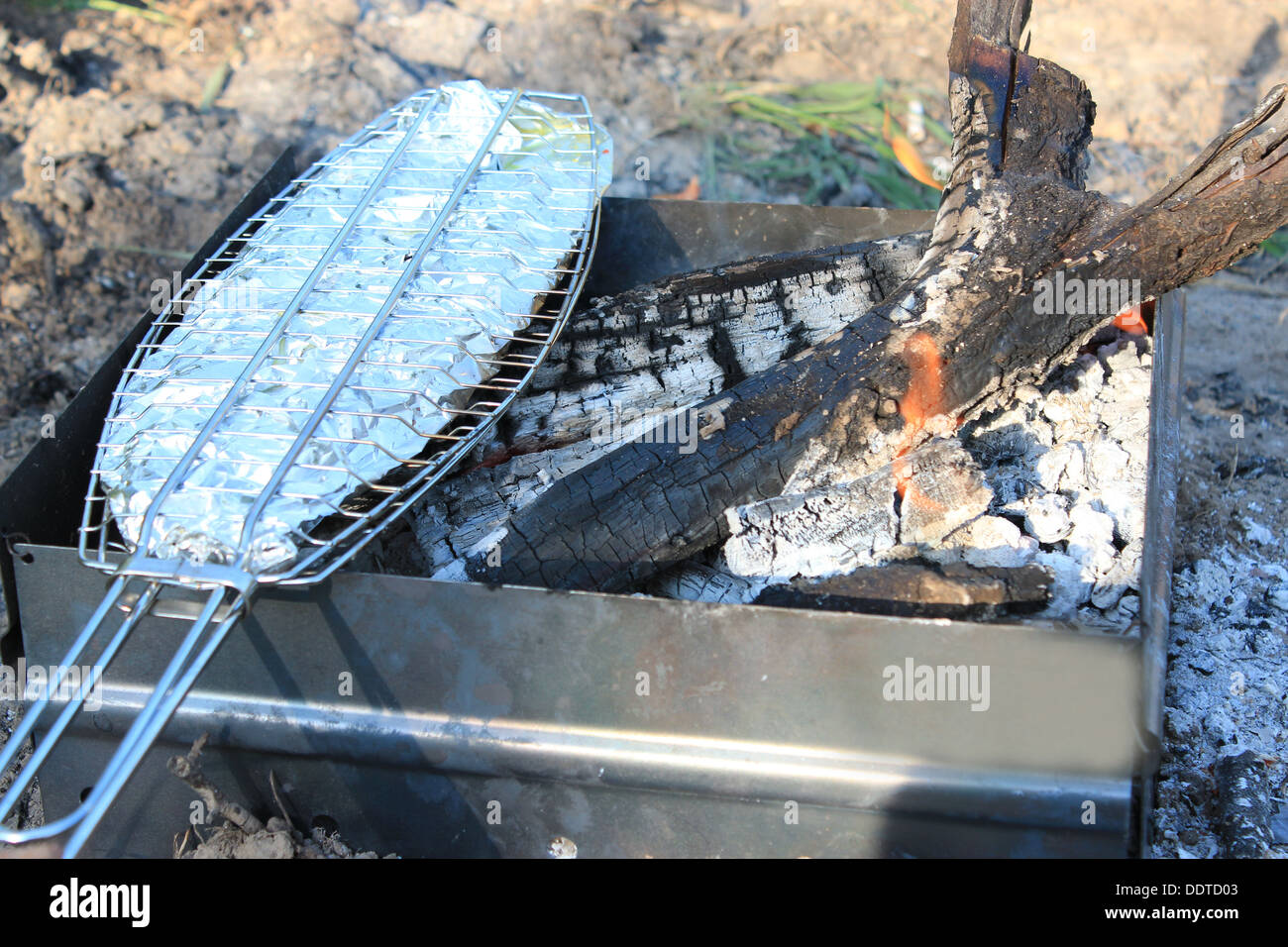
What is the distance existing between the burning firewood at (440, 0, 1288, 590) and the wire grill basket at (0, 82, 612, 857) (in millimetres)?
289

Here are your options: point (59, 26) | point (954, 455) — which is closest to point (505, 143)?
point (954, 455)

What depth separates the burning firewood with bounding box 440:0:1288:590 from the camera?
199 cm

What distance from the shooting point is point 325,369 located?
2.06m

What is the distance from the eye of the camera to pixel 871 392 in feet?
6.88

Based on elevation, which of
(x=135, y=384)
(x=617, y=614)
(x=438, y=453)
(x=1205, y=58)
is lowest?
(x=617, y=614)

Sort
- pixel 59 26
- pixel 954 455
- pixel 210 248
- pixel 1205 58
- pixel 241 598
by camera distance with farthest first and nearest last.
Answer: pixel 1205 58 → pixel 59 26 → pixel 210 248 → pixel 954 455 → pixel 241 598

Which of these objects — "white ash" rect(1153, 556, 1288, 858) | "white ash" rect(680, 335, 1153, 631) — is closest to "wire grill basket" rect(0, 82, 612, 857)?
"white ash" rect(680, 335, 1153, 631)

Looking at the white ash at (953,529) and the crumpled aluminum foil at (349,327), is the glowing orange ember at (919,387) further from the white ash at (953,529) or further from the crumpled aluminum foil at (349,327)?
the crumpled aluminum foil at (349,327)

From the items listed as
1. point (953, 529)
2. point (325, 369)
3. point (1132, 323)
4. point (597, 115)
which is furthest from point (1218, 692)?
point (597, 115)

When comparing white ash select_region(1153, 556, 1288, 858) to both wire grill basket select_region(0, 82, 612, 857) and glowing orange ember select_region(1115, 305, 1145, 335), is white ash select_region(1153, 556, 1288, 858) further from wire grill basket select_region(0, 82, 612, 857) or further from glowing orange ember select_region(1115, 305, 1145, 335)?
wire grill basket select_region(0, 82, 612, 857)

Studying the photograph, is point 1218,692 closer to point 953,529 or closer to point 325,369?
point 953,529

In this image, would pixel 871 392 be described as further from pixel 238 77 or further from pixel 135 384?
pixel 238 77

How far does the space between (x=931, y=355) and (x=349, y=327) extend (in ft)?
4.43
